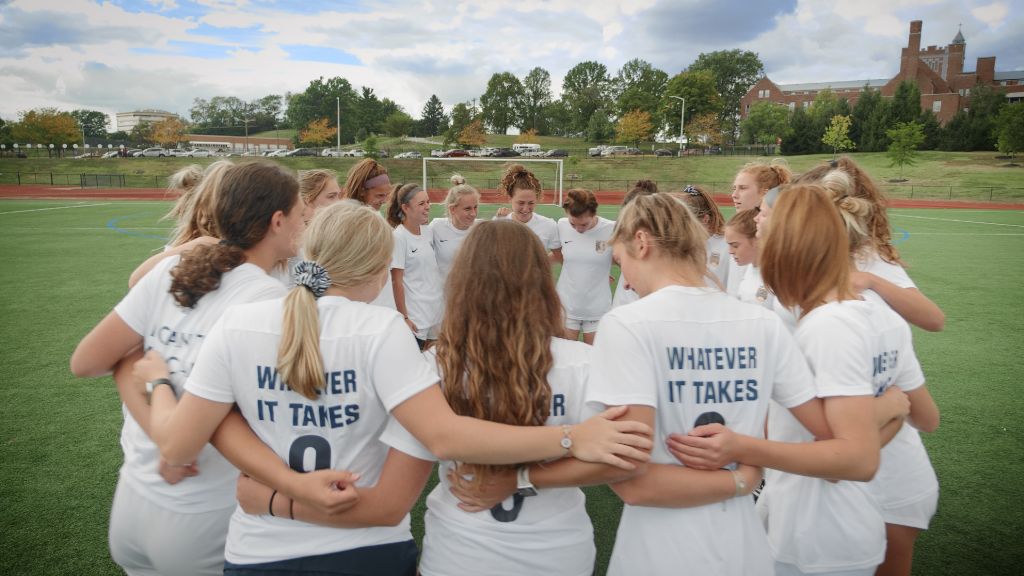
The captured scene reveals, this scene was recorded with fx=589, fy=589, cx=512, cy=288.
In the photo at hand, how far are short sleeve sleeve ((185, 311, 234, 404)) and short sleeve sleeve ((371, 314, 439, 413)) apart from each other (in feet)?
1.49

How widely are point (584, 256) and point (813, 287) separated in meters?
4.16

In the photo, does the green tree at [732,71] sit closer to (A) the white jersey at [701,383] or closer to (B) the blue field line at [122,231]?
(B) the blue field line at [122,231]

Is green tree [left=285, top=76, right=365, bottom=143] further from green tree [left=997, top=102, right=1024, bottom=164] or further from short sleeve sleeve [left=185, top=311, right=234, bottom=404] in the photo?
short sleeve sleeve [left=185, top=311, right=234, bottom=404]

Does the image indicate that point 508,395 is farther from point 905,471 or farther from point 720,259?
point 720,259

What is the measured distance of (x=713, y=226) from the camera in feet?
18.2

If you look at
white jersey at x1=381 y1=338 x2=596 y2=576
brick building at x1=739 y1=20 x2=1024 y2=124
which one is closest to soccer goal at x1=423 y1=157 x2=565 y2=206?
white jersey at x1=381 y1=338 x2=596 y2=576

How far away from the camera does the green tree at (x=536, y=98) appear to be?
330 ft

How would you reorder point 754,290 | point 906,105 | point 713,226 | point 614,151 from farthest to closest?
point 614,151 < point 906,105 < point 713,226 < point 754,290

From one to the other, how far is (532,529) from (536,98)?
4214 inches

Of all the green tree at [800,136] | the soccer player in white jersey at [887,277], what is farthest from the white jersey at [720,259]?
the green tree at [800,136]

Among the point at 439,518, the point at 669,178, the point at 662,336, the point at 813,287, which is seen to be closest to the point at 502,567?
the point at 439,518

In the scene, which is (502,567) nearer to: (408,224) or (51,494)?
(51,494)

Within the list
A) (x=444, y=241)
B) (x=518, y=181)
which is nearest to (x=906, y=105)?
(x=518, y=181)

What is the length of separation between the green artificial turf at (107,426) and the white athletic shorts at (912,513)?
1.44 m
